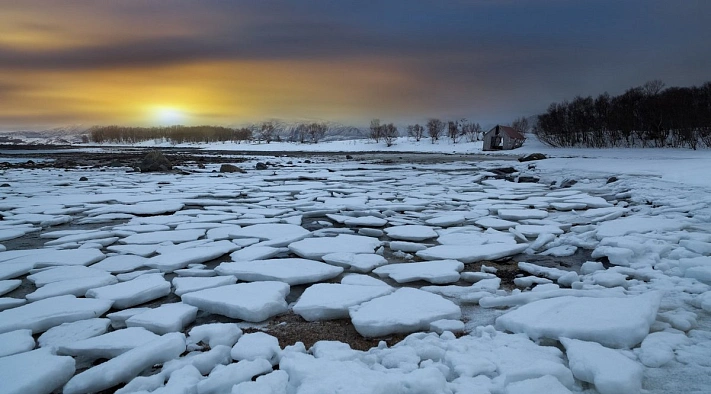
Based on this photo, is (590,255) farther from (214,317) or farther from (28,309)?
(28,309)

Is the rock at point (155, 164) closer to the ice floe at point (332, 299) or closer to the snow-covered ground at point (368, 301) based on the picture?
the snow-covered ground at point (368, 301)

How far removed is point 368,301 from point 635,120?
33.4 meters

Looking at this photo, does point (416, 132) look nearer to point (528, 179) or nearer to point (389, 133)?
point (389, 133)

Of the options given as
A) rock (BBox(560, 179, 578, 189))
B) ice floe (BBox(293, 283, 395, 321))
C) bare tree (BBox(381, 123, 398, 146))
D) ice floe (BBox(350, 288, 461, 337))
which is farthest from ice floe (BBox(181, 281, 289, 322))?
bare tree (BBox(381, 123, 398, 146))

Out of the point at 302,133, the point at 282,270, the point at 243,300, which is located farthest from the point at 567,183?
the point at 302,133

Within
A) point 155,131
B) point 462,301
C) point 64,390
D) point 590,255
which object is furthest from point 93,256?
point 155,131

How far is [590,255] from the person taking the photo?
3068mm

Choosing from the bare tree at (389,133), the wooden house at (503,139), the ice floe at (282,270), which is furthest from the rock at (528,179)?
the bare tree at (389,133)

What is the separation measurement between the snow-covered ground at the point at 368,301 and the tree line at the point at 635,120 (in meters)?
26.4

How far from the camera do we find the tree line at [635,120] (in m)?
24.6

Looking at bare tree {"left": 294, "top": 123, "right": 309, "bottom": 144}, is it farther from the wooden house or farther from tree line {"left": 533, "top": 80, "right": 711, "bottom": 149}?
tree line {"left": 533, "top": 80, "right": 711, "bottom": 149}

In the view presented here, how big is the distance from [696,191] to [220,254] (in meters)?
6.18

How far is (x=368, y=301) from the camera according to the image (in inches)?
84.2

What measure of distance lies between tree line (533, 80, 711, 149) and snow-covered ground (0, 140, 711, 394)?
26355mm
